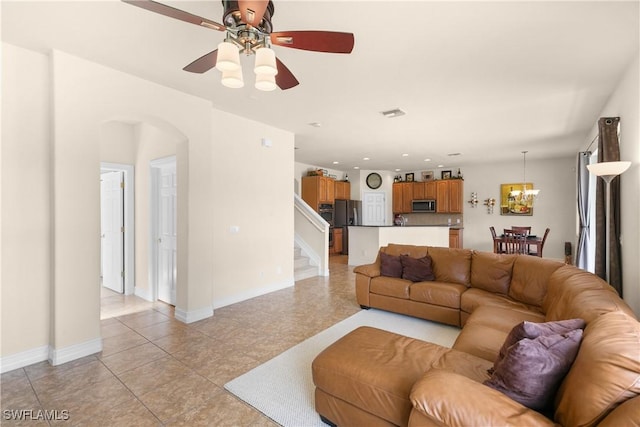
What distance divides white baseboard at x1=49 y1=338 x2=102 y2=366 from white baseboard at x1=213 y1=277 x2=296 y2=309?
4.65ft

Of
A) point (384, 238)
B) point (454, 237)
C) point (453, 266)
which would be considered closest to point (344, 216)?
point (384, 238)

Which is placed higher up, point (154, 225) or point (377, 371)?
point (154, 225)

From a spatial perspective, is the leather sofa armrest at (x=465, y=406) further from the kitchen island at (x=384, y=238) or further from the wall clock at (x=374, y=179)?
the wall clock at (x=374, y=179)

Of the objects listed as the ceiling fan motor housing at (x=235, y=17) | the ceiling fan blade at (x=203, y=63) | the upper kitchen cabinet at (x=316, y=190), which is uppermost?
the ceiling fan motor housing at (x=235, y=17)

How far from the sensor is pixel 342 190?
367 inches

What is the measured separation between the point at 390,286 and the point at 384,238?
3124 millimetres

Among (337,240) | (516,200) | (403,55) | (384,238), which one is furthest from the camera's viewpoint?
(337,240)

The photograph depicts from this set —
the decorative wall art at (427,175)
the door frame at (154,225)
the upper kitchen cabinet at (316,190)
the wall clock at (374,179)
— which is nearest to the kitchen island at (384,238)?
the upper kitchen cabinet at (316,190)

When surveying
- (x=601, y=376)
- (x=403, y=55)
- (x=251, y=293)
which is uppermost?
(x=403, y=55)

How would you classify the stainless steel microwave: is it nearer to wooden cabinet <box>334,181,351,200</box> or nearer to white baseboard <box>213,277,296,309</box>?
wooden cabinet <box>334,181,351,200</box>

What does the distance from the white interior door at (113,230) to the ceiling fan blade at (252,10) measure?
170 inches

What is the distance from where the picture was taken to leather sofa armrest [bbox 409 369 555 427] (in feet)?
3.87

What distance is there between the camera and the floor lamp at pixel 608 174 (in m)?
2.35

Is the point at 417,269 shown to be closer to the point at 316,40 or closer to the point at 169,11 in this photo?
the point at 316,40
